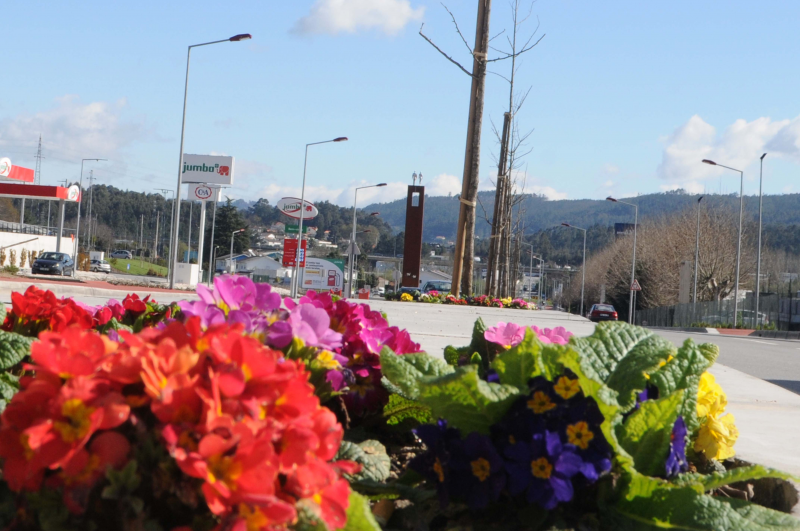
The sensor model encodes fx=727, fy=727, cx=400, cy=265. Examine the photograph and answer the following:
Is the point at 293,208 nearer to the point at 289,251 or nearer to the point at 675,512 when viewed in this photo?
the point at 289,251

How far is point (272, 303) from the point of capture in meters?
1.83

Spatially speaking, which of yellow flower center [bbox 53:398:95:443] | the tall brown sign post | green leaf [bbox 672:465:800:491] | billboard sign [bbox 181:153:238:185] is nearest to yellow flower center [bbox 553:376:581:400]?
green leaf [bbox 672:465:800:491]

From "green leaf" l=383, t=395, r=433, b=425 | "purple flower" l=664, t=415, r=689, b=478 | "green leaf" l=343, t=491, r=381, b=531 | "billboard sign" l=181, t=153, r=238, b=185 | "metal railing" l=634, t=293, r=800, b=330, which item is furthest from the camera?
"billboard sign" l=181, t=153, r=238, b=185

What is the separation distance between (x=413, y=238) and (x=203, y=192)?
19659mm

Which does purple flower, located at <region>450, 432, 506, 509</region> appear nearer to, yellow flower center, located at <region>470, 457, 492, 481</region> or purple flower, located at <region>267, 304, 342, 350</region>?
yellow flower center, located at <region>470, 457, 492, 481</region>

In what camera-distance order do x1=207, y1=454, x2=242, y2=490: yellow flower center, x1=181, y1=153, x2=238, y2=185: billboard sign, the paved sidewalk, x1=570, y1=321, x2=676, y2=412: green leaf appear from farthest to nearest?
1. x1=181, y1=153, x2=238, y2=185: billboard sign
2. the paved sidewalk
3. x1=570, y1=321, x2=676, y2=412: green leaf
4. x1=207, y1=454, x2=242, y2=490: yellow flower center

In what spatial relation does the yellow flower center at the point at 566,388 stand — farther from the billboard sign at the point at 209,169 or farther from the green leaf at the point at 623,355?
the billboard sign at the point at 209,169

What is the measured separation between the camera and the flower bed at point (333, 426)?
3.40 ft

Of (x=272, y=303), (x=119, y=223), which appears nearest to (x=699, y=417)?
(x=272, y=303)

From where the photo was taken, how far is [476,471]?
1619 millimetres

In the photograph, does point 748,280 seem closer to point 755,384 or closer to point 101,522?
point 755,384

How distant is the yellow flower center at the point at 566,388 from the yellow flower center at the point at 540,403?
1.3 inches

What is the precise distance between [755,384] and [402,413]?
398 centimetres

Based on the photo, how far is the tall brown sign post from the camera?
34656mm
